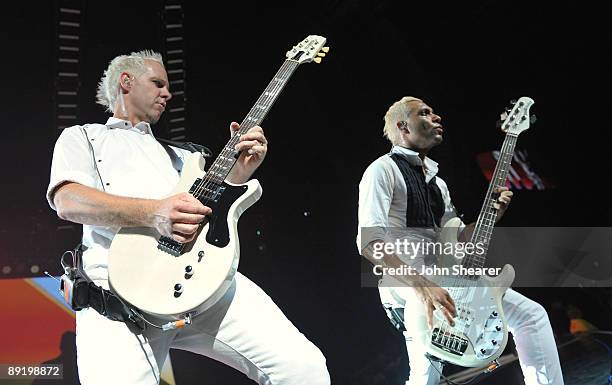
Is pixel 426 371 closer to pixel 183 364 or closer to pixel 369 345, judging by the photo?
pixel 369 345

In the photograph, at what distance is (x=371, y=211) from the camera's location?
357 centimetres

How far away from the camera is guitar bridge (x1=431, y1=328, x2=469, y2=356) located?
320cm

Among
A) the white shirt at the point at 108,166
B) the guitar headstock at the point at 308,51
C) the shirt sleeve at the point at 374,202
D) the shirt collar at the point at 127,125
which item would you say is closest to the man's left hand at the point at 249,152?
the white shirt at the point at 108,166

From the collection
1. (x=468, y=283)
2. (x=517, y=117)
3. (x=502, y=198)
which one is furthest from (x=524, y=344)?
(x=517, y=117)

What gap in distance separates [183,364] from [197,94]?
1.74 m

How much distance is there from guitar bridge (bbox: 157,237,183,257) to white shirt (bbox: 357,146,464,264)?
→ 5.09ft

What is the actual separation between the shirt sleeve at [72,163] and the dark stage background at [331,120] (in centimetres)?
154

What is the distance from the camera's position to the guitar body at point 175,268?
209 cm

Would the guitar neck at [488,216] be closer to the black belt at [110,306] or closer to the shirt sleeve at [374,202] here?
the shirt sleeve at [374,202]

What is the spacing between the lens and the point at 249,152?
98.7 inches

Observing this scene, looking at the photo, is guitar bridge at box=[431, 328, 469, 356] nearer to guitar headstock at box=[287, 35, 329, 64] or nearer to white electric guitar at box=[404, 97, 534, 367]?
white electric guitar at box=[404, 97, 534, 367]

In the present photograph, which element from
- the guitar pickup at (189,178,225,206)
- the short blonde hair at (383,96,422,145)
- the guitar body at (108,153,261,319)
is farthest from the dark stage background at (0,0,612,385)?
the guitar body at (108,153,261,319)

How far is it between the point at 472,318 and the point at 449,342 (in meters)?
0.19

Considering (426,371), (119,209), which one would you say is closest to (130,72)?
(119,209)
